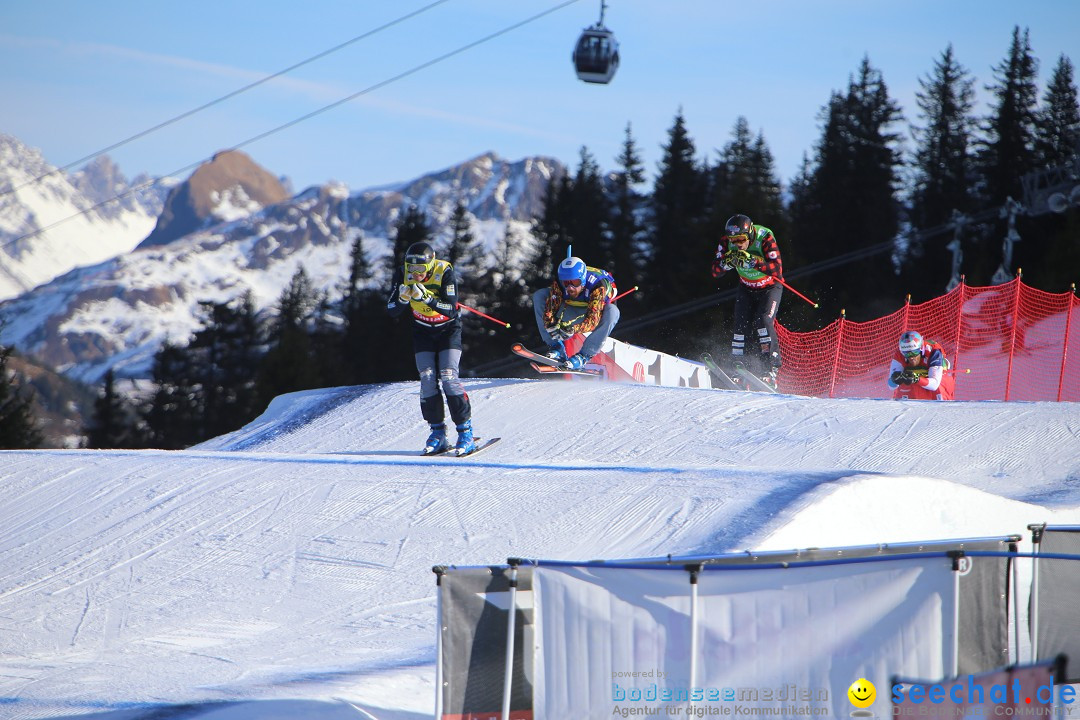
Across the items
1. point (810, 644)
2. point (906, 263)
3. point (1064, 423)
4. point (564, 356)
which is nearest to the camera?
point (810, 644)

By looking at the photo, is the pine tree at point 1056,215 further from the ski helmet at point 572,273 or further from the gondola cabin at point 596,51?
the ski helmet at point 572,273

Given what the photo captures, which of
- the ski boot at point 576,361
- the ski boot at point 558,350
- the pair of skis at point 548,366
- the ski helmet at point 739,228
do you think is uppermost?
the ski helmet at point 739,228

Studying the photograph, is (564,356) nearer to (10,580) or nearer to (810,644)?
(10,580)

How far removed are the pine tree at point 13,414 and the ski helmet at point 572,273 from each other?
116 ft

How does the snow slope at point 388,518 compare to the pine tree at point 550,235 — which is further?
the pine tree at point 550,235

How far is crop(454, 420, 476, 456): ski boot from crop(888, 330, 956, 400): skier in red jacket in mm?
5883

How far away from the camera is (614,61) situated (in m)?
14.9

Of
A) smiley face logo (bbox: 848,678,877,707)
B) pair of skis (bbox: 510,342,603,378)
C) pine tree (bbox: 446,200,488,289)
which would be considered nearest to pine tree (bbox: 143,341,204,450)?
pine tree (bbox: 446,200,488,289)

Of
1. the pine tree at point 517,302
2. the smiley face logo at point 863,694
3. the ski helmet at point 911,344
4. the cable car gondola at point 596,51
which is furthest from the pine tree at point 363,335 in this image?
the smiley face logo at point 863,694

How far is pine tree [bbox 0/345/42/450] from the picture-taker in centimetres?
4212

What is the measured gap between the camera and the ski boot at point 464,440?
32.7ft

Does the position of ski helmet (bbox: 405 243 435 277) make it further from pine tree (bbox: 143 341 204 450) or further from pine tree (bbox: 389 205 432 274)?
pine tree (bbox: 389 205 432 274)

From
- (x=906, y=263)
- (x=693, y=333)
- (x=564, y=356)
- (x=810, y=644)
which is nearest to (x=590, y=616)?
(x=810, y=644)

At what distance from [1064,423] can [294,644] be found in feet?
26.1
